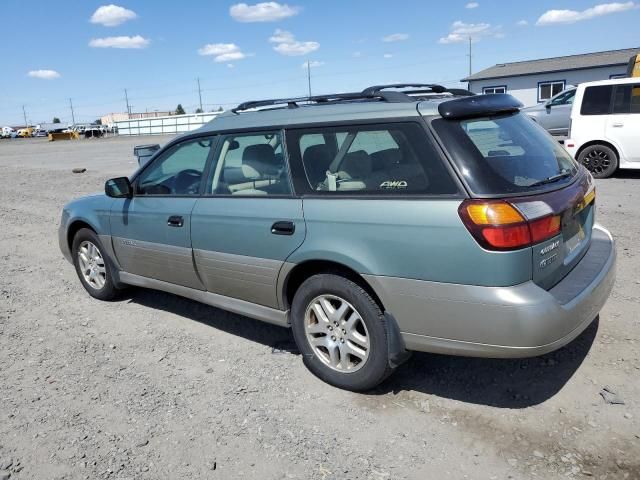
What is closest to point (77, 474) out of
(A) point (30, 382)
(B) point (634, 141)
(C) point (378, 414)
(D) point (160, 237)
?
(A) point (30, 382)

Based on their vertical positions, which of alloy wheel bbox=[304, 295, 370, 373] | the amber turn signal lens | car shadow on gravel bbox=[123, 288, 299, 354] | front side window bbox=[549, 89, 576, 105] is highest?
front side window bbox=[549, 89, 576, 105]

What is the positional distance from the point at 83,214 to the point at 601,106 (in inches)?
384

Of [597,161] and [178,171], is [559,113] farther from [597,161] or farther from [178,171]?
[178,171]

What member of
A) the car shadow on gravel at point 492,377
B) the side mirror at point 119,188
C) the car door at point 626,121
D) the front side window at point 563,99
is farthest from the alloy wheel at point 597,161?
the side mirror at point 119,188

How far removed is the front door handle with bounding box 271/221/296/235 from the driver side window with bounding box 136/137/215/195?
3.07ft

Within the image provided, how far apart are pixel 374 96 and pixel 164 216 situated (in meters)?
1.95

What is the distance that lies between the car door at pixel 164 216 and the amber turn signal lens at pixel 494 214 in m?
2.20

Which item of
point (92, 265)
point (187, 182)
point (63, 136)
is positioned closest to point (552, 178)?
point (187, 182)

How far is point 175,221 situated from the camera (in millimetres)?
4293

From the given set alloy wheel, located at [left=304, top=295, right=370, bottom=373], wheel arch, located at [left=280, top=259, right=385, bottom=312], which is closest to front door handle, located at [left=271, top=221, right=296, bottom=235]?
wheel arch, located at [left=280, top=259, right=385, bottom=312]

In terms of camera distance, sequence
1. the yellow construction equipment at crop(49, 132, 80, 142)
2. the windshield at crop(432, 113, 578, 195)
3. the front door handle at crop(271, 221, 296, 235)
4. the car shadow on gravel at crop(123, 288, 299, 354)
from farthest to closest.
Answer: the yellow construction equipment at crop(49, 132, 80, 142) → the car shadow on gravel at crop(123, 288, 299, 354) → the front door handle at crop(271, 221, 296, 235) → the windshield at crop(432, 113, 578, 195)

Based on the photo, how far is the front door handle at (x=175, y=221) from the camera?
4250 mm

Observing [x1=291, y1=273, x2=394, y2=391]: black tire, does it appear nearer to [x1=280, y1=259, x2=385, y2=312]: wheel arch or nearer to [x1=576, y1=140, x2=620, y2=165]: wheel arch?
[x1=280, y1=259, x2=385, y2=312]: wheel arch

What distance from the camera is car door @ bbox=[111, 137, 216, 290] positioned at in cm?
428
